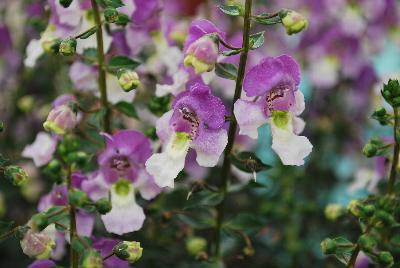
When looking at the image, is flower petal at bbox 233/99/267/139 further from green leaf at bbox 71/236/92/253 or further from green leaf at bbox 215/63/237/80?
green leaf at bbox 71/236/92/253

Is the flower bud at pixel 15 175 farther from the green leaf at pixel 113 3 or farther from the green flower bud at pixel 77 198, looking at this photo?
the green leaf at pixel 113 3

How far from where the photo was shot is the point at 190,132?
0.85m

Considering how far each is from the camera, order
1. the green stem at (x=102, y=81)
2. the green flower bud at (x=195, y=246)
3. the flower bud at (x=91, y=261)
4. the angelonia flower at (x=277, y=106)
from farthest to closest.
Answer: the green flower bud at (x=195, y=246) → the green stem at (x=102, y=81) → the angelonia flower at (x=277, y=106) → the flower bud at (x=91, y=261)

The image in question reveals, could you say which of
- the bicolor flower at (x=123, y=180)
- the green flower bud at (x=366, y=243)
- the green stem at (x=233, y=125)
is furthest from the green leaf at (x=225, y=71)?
the green flower bud at (x=366, y=243)

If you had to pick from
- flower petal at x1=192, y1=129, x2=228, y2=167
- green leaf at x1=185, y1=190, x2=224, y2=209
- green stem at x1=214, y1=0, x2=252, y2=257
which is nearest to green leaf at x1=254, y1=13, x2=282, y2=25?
green stem at x1=214, y1=0, x2=252, y2=257

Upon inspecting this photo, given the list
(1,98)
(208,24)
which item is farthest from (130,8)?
(1,98)

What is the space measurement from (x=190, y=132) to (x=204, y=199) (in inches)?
4.3

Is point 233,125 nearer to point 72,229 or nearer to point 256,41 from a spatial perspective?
point 256,41

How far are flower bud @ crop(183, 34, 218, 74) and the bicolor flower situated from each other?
156mm

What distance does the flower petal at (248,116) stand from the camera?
0.80 metres

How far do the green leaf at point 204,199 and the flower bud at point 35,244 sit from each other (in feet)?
0.65

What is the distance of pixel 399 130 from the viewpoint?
817 millimetres

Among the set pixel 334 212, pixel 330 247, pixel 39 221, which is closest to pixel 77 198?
pixel 39 221

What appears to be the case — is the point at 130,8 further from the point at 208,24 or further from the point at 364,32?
the point at 364,32
